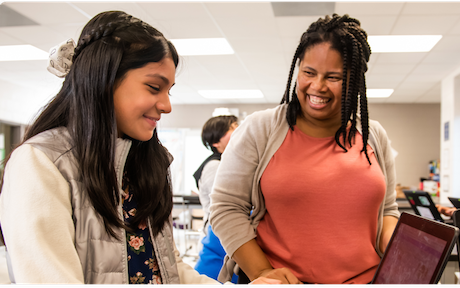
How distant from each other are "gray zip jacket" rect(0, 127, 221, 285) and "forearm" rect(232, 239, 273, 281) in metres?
0.39

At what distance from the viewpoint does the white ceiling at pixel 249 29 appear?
11.1 feet

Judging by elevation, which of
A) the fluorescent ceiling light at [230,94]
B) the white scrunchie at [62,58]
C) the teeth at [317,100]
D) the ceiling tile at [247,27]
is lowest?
the teeth at [317,100]

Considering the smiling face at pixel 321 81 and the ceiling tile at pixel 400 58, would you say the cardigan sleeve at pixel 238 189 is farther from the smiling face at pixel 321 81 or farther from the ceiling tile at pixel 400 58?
Answer: the ceiling tile at pixel 400 58

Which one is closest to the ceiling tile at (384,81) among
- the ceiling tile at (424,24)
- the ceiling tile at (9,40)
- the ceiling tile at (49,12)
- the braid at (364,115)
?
the ceiling tile at (424,24)

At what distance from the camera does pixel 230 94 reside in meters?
7.62

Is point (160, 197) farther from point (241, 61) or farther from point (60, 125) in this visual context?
point (241, 61)

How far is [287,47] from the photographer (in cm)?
453

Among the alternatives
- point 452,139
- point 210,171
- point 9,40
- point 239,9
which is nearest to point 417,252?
point 210,171

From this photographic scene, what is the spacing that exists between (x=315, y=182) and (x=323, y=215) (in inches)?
3.6

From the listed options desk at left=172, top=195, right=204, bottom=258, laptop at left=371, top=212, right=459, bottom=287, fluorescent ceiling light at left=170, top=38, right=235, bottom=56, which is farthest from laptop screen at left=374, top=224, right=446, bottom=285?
desk at left=172, top=195, right=204, bottom=258

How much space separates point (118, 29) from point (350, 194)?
72 cm

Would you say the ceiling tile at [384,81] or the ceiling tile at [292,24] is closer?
the ceiling tile at [292,24]

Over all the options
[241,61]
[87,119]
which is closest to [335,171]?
[87,119]

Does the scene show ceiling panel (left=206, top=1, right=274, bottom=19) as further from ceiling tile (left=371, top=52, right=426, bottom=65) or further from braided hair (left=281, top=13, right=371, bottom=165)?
braided hair (left=281, top=13, right=371, bottom=165)
